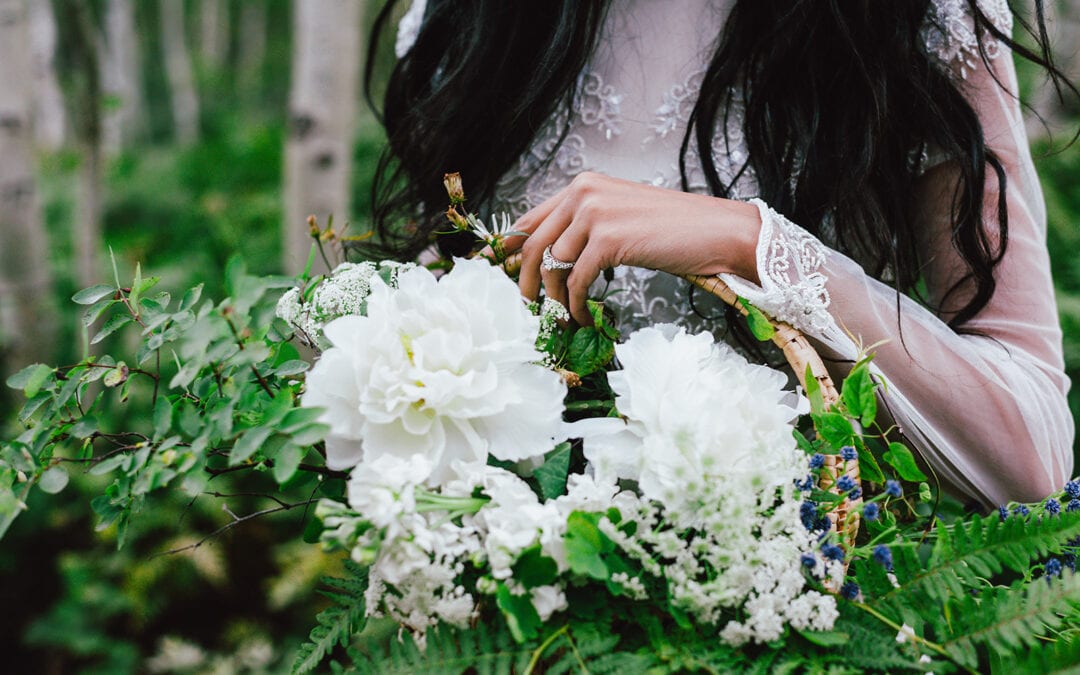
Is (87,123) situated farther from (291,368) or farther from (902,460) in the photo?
(902,460)

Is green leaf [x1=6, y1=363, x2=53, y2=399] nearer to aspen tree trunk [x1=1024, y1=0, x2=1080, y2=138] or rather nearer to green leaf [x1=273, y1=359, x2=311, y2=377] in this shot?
green leaf [x1=273, y1=359, x2=311, y2=377]

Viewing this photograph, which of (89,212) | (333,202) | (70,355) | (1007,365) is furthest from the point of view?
(70,355)

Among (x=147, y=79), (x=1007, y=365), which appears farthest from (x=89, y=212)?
(x=147, y=79)

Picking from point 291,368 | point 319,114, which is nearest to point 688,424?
point 291,368

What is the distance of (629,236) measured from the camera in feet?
3.62

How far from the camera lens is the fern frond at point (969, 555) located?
2.69 feet

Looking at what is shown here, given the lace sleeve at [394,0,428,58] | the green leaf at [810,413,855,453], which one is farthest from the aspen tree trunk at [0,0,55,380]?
the green leaf at [810,413,855,453]

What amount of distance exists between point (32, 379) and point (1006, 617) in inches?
43.5

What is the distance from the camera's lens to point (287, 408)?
0.85 metres

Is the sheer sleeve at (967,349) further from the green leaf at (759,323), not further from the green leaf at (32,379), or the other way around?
the green leaf at (32,379)

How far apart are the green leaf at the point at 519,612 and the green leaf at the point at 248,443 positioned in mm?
286

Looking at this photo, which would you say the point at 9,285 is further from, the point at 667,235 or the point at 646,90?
the point at 667,235

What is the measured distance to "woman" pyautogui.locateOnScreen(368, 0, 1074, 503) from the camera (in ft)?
3.76

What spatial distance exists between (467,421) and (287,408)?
0.20 meters
